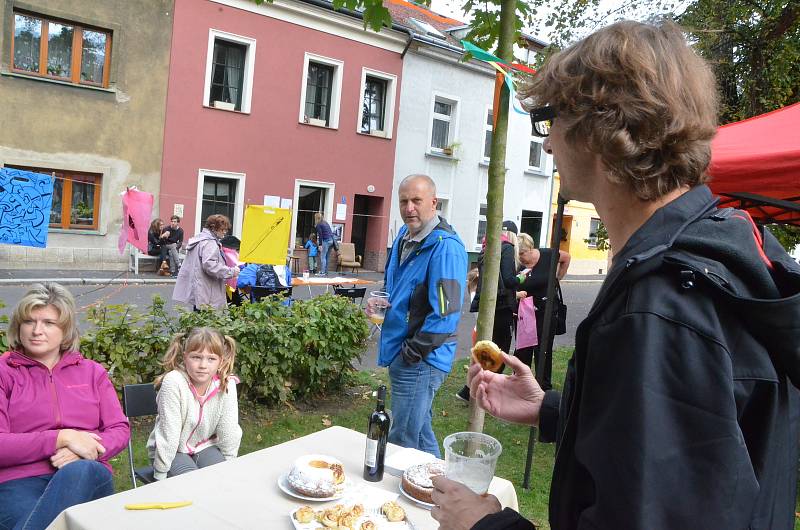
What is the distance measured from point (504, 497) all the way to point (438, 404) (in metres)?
3.98

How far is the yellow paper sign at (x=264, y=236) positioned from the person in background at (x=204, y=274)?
307 millimetres

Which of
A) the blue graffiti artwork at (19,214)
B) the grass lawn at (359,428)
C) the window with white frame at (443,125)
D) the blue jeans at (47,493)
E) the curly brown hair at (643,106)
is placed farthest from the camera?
the window with white frame at (443,125)

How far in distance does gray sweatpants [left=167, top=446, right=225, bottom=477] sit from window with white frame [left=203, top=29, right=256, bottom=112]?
1551 centimetres

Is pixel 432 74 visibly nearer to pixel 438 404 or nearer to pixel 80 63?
pixel 80 63

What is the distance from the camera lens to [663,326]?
2.90 ft

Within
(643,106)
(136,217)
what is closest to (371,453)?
(643,106)

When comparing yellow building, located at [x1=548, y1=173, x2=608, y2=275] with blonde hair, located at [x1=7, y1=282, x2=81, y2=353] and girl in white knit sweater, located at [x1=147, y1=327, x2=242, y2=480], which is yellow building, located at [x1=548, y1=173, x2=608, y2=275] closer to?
girl in white knit sweater, located at [x1=147, y1=327, x2=242, y2=480]

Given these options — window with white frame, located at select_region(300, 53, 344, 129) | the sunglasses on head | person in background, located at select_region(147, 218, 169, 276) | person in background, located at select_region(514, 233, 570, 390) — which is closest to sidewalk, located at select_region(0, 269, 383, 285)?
person in background, located at select_region(147, 218, 169, 276)

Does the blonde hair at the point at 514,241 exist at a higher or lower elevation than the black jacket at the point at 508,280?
higher

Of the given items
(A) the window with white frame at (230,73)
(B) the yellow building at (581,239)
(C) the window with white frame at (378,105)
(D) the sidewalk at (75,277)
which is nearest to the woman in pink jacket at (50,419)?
(D) the sidewalk at (75,277)

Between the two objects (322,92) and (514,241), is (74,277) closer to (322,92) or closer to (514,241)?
(322,92)

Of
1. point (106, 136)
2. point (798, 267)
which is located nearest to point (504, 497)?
point (798, 267)

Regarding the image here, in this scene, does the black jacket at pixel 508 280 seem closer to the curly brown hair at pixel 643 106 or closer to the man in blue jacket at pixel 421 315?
the man in blue jacket at pixel 421 315

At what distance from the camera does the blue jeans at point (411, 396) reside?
4066 millimetres
